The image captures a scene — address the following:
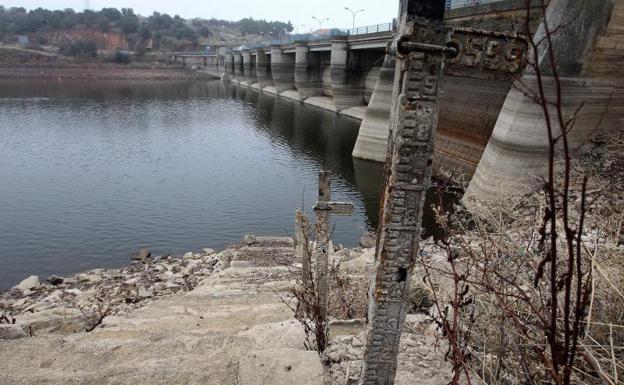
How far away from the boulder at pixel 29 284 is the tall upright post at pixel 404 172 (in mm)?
12328

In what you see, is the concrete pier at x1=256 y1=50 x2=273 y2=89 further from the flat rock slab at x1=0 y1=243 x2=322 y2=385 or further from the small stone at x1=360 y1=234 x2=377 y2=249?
the flat rock slab at x1=0 y1=243 x2=322 y2=385

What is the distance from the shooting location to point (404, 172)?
274cm

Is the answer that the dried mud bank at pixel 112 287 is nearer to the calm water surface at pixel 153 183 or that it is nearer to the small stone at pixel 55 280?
the small stone at pixel 55 280

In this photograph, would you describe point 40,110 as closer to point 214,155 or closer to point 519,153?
point 214,155

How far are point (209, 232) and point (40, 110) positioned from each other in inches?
1400

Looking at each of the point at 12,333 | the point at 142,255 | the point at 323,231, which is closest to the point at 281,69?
the point at 142,255

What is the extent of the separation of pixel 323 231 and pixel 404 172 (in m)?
3.08

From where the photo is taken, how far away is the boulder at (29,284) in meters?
11.8

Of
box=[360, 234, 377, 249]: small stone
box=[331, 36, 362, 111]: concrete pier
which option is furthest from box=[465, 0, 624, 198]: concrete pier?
box=[331, 36, 362, 111]: concrete pier

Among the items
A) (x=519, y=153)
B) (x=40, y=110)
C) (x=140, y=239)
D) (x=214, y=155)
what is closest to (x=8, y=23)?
(x=40, y=110)

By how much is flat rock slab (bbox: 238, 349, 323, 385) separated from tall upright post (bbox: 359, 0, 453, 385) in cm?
77

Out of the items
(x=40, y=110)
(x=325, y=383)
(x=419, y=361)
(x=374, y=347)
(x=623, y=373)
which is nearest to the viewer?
(x=623, y=373)

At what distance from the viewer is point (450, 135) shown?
21.1 metres

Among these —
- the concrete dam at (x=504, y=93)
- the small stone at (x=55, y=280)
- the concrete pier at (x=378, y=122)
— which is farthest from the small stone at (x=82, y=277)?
the concrete pier at (x=378, y=122)
